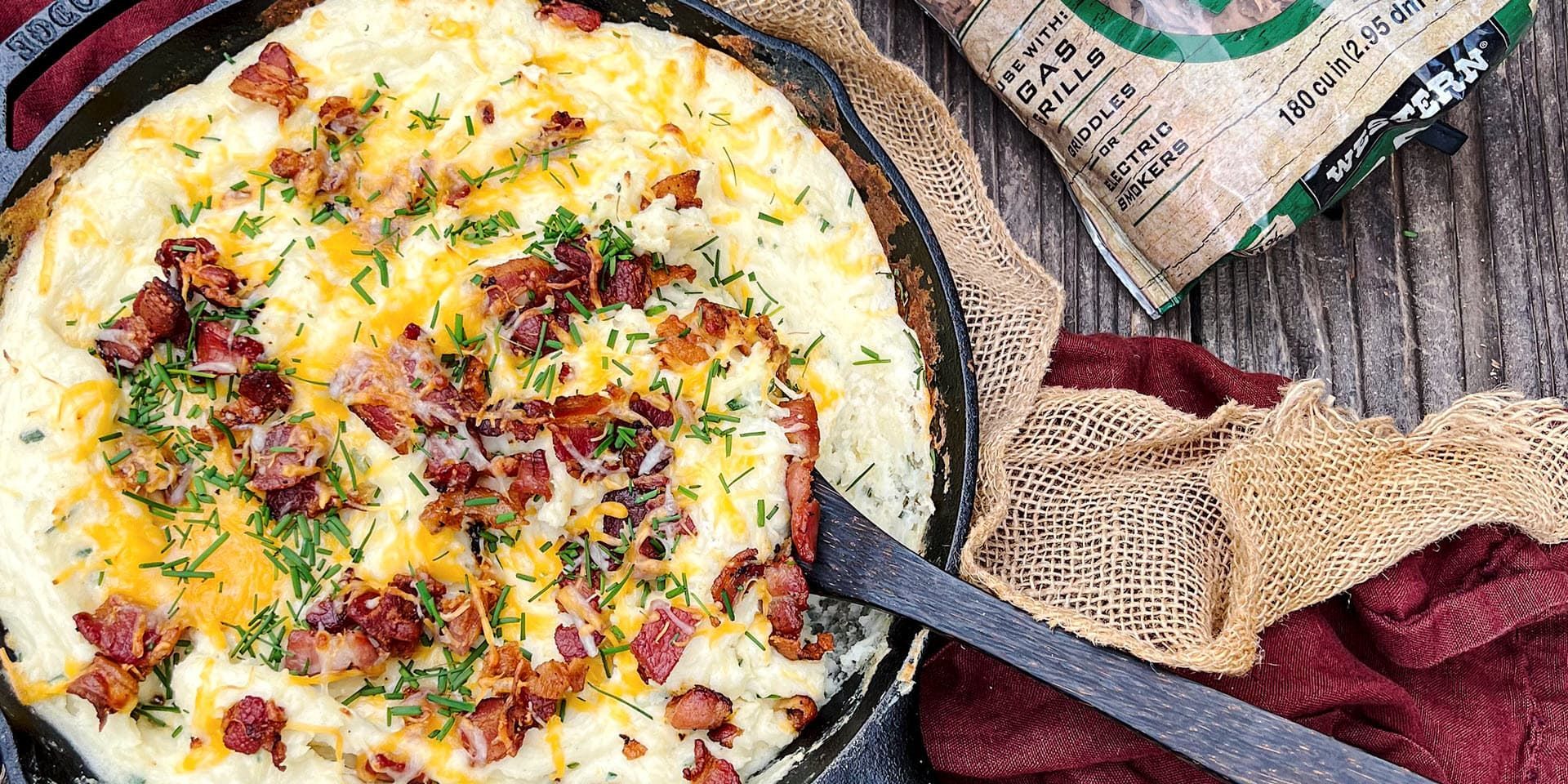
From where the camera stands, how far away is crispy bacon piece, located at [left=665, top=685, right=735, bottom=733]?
8.55 feet

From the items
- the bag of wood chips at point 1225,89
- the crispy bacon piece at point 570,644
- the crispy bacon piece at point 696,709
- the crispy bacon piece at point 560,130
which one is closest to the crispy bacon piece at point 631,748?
the crispy bacon piece at point 696,709

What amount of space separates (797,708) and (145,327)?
1662 mm

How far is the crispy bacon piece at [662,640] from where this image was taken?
8.41 ft

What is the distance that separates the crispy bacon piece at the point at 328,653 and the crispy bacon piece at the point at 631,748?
1.86 feet

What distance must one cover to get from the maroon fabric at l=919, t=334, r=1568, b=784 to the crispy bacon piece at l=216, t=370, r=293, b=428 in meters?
1.82

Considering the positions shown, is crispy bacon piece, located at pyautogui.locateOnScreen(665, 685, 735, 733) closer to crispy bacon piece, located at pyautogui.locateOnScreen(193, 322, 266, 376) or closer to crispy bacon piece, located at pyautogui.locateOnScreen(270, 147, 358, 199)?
crispy bacon piece, located at pyautogui.locateOnScreen(193, 322, 266, 376)

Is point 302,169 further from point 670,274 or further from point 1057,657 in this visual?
point 1057,657

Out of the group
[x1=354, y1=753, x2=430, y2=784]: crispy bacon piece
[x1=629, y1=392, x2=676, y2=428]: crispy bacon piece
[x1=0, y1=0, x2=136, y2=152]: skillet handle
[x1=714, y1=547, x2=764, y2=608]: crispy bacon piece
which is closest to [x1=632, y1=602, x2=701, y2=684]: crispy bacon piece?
[x1=714, y1=547, x2=764, y2=608]: crispy bacon piece

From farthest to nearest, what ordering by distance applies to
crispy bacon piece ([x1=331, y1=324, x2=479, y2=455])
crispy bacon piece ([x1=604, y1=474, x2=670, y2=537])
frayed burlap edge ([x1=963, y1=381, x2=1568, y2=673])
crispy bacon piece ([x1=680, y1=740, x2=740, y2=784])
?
frayed burlap edge ([x1=963, y1=381, x2=1568, y2=673])
crispy bacon piece ([x1=680, y1=740, x2=740, y2=784])
crispy bacon piece ([x1=604, y1=474, x2=670, y2=537])
crispy bacon piece ([x1=331, y1=324, x2=479, y2=455])

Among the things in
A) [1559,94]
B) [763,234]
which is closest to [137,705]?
[763,234]

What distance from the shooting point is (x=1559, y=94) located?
12.8 feet

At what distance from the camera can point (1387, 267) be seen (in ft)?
12.6

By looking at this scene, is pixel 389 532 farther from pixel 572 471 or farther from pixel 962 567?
pixel 962 567

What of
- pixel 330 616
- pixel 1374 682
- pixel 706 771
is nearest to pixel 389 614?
pixel 330 616
